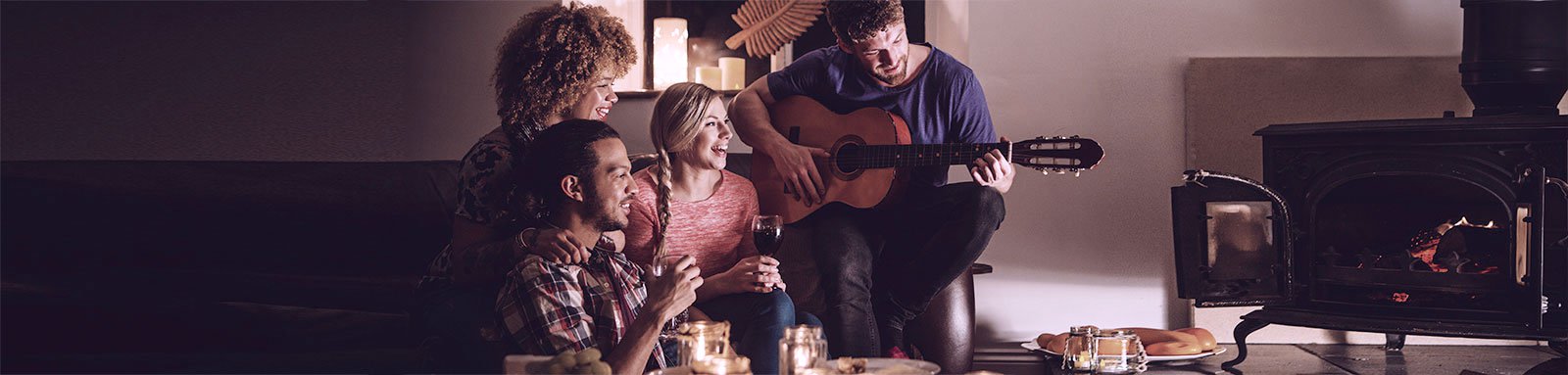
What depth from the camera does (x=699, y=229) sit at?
2.54m

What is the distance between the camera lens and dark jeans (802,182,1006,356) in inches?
107

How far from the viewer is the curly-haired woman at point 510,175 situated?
212 centimetres

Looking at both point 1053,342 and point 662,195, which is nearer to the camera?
point 662,195

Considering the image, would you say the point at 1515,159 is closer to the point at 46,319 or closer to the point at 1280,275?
the point at 1280,275

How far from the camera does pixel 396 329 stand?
2832 millimetres

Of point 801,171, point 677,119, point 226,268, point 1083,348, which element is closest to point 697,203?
point 677,119

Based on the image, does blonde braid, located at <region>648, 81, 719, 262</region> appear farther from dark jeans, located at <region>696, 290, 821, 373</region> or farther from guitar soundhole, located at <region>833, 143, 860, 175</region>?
guitar soundhole, located at <region>833, 143, 860, 175</region>

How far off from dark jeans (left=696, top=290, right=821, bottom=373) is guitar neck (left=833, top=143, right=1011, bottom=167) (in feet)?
2.03

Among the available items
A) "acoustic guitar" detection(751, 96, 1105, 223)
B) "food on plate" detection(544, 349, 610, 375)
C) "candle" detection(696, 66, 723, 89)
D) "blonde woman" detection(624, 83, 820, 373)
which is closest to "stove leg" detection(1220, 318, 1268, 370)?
"acoustic guitar" detection(751, 96, 1105, 223)

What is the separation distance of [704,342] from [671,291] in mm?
205

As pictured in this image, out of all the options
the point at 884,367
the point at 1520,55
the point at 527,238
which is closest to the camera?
the point at 884,367

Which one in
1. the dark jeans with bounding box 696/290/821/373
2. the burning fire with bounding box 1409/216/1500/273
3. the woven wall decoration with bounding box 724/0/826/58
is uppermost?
the woven wall decoration with bounding box 724/0/826/58

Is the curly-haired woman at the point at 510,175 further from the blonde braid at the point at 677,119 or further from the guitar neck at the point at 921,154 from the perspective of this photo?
the guitar neck at the point at 921,154

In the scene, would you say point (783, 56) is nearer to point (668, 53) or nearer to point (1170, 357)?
point (668, 53)
